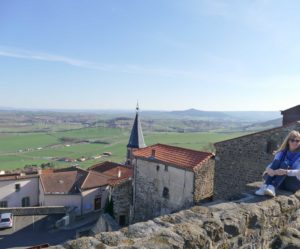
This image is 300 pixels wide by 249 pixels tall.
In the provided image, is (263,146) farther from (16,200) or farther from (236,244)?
(16,200)

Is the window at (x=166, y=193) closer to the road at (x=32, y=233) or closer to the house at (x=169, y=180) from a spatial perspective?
the house at (x=169, y=180)

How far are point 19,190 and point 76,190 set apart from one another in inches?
252

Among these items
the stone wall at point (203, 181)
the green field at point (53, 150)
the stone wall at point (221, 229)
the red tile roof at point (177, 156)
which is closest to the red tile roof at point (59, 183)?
the red tile roof at point (177, 156)

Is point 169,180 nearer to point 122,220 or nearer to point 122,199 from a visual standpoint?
point 122,199

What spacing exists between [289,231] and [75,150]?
293 ft

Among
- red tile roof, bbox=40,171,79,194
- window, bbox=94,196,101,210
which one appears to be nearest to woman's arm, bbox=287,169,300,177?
red tile roof, bbox=40,171,79,194

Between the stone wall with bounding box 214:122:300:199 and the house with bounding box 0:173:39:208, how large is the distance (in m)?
22.9

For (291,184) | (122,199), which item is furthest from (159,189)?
(291,184)

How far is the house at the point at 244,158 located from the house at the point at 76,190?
17.3m

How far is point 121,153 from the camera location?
82312 mm

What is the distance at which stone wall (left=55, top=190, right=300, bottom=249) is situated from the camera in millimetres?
2926

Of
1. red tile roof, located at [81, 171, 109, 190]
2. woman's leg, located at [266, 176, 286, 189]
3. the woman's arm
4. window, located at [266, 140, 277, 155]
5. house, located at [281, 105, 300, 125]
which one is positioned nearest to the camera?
the woman's arm

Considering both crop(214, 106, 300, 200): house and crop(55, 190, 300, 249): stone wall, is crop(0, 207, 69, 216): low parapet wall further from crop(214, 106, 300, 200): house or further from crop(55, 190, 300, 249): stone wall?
crop(55, 190, 300, 249): stone wall

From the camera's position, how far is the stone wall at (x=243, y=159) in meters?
13.8
